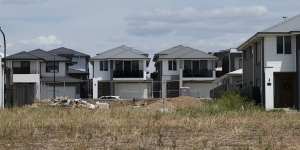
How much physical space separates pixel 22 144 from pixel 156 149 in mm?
3952

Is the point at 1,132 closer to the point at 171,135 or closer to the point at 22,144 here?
the point at 22,144

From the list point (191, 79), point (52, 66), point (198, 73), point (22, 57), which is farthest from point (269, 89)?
point (52, 66)

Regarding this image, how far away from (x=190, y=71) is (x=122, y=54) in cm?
848

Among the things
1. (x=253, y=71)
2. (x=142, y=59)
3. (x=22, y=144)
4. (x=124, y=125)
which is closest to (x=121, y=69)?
(x=142, y=59)

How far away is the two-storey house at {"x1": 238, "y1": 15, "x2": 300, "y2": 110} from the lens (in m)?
44.4

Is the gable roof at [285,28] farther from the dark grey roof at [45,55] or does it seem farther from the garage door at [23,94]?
the dark grey roof at [45,55]

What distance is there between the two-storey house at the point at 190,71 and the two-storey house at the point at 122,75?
2.44 m

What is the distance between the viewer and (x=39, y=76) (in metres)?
72.2

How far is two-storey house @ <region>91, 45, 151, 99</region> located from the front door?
98.6ft

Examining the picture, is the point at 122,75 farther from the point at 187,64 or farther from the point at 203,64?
the point at 203,64

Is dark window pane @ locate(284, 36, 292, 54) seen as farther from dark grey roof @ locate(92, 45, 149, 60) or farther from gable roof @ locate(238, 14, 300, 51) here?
dark grey roof @ locate(92, 45, 149, 60)

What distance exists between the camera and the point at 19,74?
72.2 meters

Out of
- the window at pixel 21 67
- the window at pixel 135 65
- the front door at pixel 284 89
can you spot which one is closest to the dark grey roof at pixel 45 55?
the window at pixel 21 67

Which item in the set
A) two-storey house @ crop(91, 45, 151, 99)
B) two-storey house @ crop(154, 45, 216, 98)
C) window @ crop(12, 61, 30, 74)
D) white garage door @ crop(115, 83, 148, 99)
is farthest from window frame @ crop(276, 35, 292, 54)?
window @ crop(12, 61, 30, 74)
